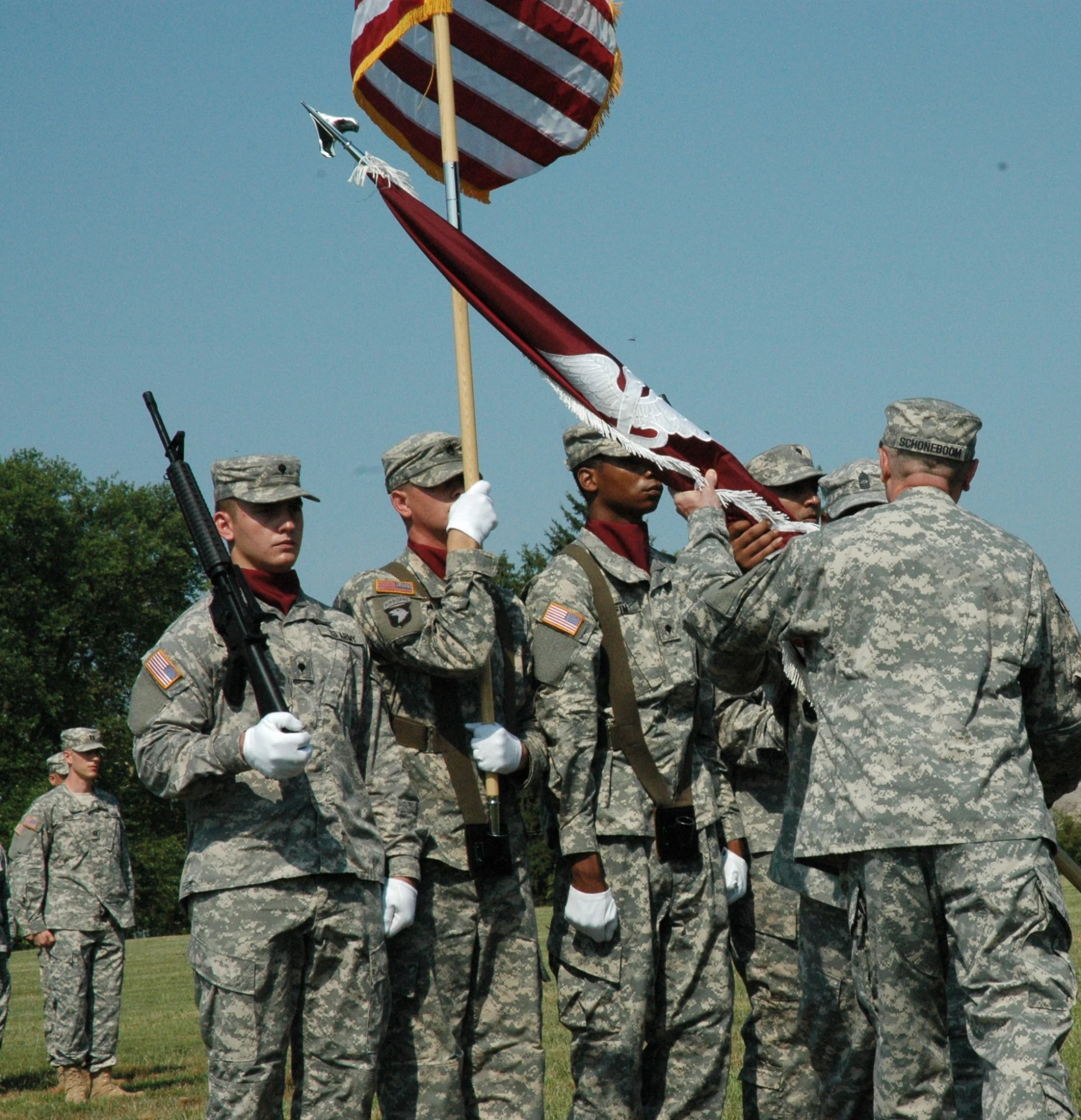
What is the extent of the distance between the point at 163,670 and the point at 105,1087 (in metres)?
7.40

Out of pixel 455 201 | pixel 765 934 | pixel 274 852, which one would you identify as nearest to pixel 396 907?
pixel 274 852

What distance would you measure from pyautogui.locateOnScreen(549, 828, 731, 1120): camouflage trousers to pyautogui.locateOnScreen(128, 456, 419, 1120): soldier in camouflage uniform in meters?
0.94

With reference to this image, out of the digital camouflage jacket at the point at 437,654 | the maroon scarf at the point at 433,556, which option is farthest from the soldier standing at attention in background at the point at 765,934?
the maroon scarf at the point at 433,556

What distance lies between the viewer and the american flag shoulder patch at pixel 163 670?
5371 mm

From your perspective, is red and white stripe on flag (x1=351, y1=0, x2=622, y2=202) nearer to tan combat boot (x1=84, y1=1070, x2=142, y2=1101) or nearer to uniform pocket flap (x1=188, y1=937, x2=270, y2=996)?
uniform pocket flap (x1=188, y1=937, x2=270, y2=996)

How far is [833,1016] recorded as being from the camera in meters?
5.44

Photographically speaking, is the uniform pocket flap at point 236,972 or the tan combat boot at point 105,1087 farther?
the tan combat boot at point 105,1087

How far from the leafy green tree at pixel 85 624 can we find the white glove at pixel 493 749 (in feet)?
145

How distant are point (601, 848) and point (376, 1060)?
4.44ft

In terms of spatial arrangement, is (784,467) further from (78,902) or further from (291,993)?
(78,902)

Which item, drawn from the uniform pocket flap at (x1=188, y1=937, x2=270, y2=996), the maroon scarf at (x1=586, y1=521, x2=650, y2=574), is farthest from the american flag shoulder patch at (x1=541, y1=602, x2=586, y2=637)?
the uniform pocket flap at (x1=188, y1=937, x2=270, y2=996)

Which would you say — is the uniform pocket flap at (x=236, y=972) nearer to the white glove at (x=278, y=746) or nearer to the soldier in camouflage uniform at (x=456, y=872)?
the white glove at (x=278, y=746)

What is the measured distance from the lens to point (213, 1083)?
5137 millimetres

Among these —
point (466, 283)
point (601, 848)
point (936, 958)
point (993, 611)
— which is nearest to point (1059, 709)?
point (993, 611)
